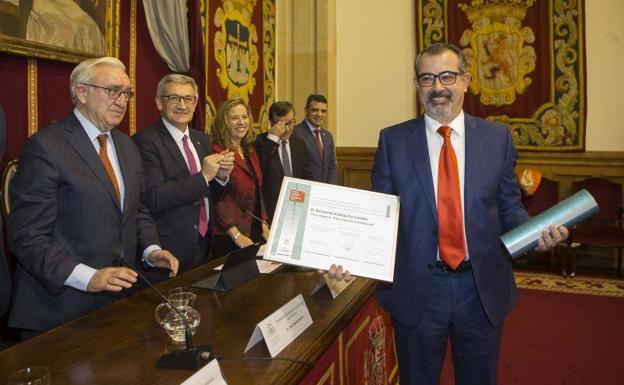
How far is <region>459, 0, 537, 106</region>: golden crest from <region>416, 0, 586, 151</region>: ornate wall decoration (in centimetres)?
1

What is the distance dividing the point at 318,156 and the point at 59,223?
321 cm

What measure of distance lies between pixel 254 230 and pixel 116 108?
1.49 meters

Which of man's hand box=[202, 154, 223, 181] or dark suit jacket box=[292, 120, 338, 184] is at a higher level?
dark suit jacket box=[292, 120, 338, 184]

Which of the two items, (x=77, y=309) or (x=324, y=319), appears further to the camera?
(x=77, y=309)

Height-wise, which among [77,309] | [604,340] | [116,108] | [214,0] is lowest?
[604,340]

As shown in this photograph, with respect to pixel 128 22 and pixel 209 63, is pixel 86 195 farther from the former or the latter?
pixel 209 63

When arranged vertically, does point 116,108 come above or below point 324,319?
above

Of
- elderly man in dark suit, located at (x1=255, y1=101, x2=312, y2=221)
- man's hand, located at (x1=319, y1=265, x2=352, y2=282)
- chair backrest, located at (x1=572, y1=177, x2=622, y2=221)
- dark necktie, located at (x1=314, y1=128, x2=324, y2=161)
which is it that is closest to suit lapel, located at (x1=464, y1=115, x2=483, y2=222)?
man's hand, located at (x1=319, y1=265, x2=352, y2=282)

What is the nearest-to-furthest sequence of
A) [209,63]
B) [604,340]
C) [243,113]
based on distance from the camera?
[243,113], [604,340], [209,63]

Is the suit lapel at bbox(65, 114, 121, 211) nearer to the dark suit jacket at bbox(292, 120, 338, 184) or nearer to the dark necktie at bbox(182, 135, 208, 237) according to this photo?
the dark necktie at bbox(182, 135, 208, 237)

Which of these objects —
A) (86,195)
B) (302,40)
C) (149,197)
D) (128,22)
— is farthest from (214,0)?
(86,195)

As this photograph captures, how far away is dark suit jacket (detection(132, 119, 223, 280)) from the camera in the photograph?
96.2 inches

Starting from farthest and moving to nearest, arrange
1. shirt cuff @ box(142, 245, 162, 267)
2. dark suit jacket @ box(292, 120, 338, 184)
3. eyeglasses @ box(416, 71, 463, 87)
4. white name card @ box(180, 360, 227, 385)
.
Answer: dark suit jacket @ box(292, 120, 338, 184) → shirt cuff @ box(142, 245, 162, 267) → eyeglasses @ box(416, 71, 463, 87) → white name card @ box(180, 360, 227, 385)

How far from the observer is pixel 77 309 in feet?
6.12
